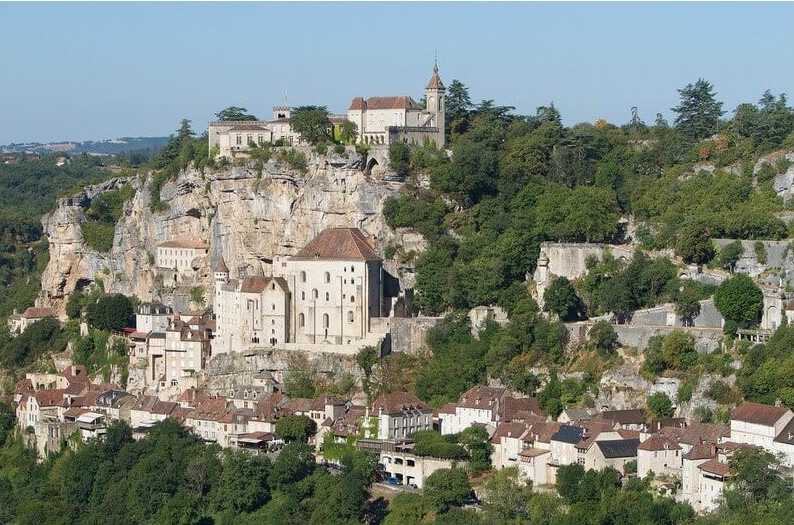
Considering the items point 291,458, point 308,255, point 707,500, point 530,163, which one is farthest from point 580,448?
point 530,163

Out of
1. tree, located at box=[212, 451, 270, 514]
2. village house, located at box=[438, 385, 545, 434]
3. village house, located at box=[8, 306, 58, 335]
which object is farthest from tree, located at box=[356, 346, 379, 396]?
village house, located at box=[8, 306, 58, 335]

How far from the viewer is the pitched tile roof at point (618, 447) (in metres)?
57.1

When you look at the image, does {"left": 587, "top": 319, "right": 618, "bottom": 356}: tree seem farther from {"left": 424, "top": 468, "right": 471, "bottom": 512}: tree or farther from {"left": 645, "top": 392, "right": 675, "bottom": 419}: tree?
{"left": 424, "top": 468, "right": 471, "bottom": 512}: tree

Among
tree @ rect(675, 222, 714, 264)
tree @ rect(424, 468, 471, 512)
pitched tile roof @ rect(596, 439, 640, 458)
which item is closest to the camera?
pitched tile roof @ rect(596, 439, 640, 458)

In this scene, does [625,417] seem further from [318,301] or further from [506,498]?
[318,301]

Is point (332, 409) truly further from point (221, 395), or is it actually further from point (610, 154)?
point (610, 154)

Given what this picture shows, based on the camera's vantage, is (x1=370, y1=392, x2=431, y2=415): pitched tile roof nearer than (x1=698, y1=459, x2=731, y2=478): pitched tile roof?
No

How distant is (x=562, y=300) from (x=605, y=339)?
359 cm

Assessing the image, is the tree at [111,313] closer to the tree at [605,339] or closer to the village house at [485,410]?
the village house at [485,410]

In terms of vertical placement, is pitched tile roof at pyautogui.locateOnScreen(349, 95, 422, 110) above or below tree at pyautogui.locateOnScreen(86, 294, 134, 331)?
above

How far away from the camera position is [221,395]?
72.6 meters

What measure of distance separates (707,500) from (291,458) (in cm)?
1620

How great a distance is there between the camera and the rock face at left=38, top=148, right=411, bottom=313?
3029 inches

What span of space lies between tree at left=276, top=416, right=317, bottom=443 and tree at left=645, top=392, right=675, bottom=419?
1329 cm
